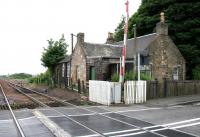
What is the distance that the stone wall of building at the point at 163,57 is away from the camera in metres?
30.1

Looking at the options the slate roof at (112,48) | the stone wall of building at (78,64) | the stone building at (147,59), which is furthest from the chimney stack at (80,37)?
the slate roof at (112,48)

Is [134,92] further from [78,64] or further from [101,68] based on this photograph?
[78,64]

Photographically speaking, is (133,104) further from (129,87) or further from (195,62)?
(195,62)

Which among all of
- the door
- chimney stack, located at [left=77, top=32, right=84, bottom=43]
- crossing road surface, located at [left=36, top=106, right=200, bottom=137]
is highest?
chimney stack, located at [left=77, top=32, right=84, bottom=43]

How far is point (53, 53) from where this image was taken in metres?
44.4

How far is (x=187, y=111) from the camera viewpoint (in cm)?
1609

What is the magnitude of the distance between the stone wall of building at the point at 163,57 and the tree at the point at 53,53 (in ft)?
56.4

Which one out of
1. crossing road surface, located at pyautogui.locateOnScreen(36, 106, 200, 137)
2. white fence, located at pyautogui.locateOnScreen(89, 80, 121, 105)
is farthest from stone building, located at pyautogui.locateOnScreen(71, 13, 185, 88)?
crossing road surface, located at pyautogui.locateOnScreen(36, 106, 200, 137)

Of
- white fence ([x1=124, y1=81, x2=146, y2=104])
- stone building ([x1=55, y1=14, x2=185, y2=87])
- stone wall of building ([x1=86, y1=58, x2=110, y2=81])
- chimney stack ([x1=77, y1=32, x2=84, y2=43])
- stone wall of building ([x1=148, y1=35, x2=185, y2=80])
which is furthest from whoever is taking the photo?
chimney stack ([x1=77, y1=32, x2=84, y2=43])

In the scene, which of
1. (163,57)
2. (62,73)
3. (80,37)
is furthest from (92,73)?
(62,73)

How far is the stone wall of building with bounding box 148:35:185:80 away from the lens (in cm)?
3012

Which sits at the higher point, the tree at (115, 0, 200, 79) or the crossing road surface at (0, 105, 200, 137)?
the tree at (115, 0, 200, 79)

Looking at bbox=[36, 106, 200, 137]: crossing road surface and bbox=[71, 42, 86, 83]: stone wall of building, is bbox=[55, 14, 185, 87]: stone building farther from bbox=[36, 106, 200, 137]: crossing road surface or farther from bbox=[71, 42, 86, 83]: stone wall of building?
bbox=[36, 106, 200, 137]: crossing road surface

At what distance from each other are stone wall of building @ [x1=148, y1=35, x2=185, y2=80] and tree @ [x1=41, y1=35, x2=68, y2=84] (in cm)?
1720
